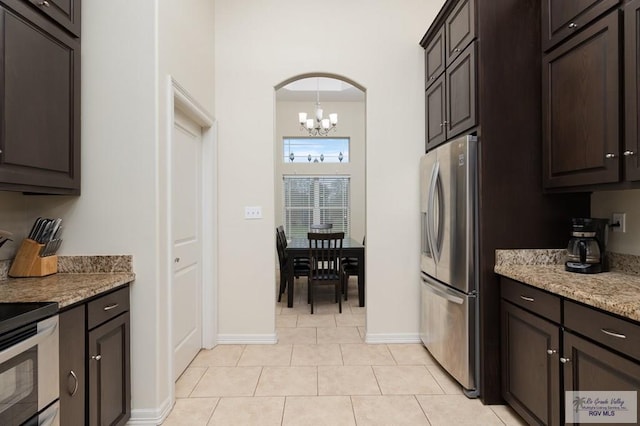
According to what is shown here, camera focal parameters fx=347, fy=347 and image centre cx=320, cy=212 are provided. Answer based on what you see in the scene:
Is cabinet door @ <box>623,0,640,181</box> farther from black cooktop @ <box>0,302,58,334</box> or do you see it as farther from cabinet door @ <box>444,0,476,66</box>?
black cooktop @ <box>0,302,58,334</box>

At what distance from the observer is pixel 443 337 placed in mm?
2607

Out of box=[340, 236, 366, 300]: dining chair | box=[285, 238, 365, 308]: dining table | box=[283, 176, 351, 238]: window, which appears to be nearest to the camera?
box=[285, 238, 365, 308]: dining table

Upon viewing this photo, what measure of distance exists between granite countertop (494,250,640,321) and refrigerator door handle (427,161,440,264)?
1.81 feet

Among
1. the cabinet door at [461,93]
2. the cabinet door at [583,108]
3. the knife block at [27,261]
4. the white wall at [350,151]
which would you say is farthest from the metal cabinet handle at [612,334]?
the white wall at [350,151]

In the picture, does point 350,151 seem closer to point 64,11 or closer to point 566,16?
point 566,16

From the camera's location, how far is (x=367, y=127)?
10.9 feet

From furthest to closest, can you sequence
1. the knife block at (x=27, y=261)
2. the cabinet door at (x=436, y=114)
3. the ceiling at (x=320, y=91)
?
the ceiling at (x=320, y=91), the cabinet door at (x=436, y=114), the knife block at (x=27, y=261)

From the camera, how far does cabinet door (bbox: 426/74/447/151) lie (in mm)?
2823

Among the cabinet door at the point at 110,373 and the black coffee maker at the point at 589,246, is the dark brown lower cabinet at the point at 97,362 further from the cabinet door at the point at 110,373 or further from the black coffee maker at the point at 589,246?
the black coffee maker at the point at 589,246

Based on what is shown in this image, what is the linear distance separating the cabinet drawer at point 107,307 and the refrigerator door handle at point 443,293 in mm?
2068

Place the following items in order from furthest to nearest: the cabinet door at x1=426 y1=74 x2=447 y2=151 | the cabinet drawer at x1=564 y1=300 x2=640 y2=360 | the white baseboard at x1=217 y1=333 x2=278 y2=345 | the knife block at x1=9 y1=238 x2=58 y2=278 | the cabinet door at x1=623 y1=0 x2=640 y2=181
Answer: the white baseboard at x1=217 y1=333 x2=278 y2=345, the cabinet door at x1=426 y1=74 x2=447 y2=151, the knife block at x1=9 y1=238 x2=58 y2=278, the cabinet door at x1=623 y1=0 x2=640 y2=181, the cabinet drawer at x1=564 y1=300 x2=640 y2=360

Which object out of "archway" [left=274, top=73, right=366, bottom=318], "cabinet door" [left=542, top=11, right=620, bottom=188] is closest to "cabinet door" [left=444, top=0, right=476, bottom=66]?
"cabinet door" [left=542, top=11, right=620, bottom=188]

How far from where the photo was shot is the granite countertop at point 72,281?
1.47 meters

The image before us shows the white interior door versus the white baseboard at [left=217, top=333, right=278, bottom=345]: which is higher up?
the white interior door
